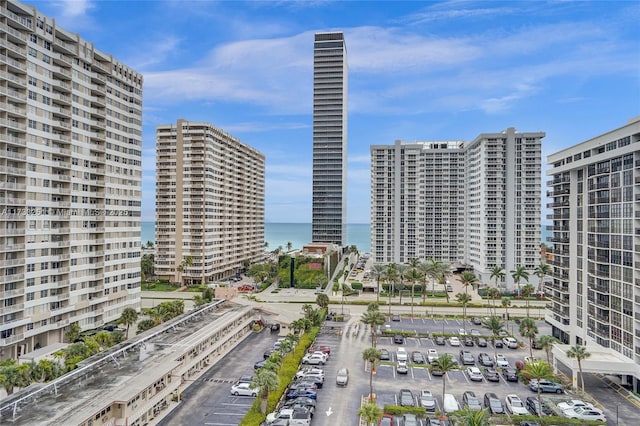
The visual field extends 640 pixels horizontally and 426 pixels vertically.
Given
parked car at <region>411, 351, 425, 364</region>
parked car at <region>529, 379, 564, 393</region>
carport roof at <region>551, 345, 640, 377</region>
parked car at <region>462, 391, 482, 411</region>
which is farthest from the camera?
parked car at <region>411, 351, 425, 364</region>

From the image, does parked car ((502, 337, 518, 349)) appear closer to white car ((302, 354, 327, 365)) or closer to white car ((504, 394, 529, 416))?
white car ((504, 394, 529, 416))

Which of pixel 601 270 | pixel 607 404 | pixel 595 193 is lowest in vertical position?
pixel 607 404

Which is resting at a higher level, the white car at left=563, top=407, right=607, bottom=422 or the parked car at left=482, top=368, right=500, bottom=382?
the white car at left=563, top=407, right=607, bottom=422

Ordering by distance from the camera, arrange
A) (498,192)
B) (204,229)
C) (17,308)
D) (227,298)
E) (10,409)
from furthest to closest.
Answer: (498,192), (204,229), (227,298), (17,308), (10,409)

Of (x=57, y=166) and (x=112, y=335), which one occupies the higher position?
(x=57, y=166)

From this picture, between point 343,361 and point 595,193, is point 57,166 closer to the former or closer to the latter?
point 343,361

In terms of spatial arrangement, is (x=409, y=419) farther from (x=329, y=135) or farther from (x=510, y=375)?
(x=329, y=135)

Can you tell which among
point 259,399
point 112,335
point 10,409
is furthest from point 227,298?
point 10,409

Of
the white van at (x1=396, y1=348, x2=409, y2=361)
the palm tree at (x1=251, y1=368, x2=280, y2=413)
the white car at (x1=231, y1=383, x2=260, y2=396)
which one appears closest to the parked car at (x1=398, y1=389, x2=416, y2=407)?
the white van at (x1=396, y1=348, x2=409, y2=361)
